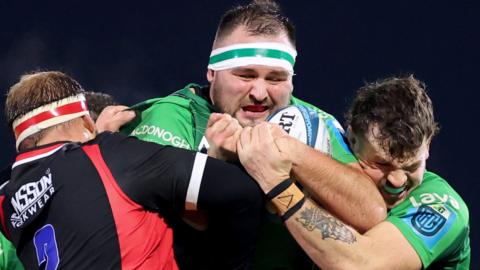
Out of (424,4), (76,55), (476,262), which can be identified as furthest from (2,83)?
(476,262)

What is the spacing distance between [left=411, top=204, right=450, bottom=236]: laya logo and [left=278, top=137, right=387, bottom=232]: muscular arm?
0.21 metres

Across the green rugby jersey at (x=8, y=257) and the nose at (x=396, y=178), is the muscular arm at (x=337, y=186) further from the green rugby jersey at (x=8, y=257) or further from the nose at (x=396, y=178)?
the green rugby jersey at (x=8, y=257)

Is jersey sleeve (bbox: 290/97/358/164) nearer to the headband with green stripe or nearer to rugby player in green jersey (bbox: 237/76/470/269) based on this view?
rugby player in green jersey (bbox: 237/76/470/269)

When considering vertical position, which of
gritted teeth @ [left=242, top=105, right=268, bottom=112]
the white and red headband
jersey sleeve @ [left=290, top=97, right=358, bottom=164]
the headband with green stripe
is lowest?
jersey sleeve @ [left=290, top=97, right=358, bottom=164]

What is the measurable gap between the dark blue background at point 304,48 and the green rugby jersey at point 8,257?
355cm

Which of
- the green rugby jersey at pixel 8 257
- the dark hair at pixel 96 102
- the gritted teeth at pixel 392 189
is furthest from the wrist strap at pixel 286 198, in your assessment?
the dark hair at pixel 96 102

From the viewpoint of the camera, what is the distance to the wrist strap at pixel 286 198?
3.26 meters

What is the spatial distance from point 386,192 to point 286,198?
1.96 feet

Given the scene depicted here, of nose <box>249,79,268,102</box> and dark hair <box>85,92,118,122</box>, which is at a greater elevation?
nose <box>249,79,268,102</box>

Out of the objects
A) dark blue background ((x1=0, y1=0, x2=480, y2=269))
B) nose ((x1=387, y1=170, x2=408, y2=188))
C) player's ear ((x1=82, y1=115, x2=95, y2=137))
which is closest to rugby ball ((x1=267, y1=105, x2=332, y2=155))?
nose ((x1=387, y1=170, x2=408, y2=188))

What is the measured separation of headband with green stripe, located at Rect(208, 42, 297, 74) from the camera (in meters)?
3.85

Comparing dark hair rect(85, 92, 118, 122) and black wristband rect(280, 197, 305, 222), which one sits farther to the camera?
dark hair rect(85, 92, 118, 122)

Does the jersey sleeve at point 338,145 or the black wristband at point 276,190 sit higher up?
the black wristband at point 276,190

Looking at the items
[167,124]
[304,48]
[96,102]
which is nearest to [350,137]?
[167,124]
